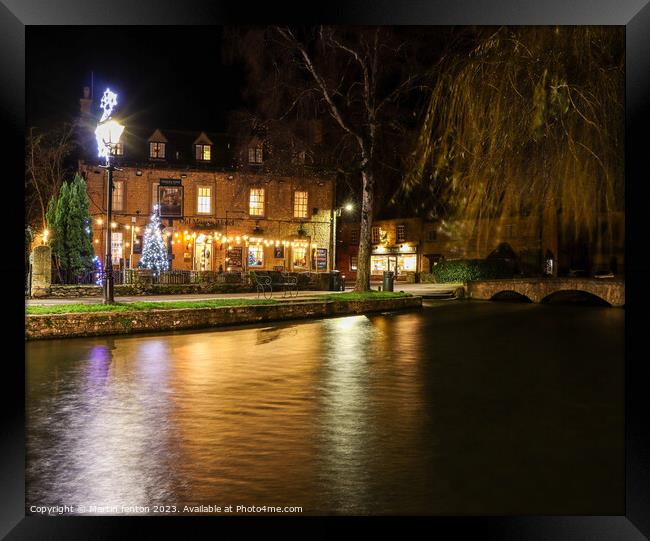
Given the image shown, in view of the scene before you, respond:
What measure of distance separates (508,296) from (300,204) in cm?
1493

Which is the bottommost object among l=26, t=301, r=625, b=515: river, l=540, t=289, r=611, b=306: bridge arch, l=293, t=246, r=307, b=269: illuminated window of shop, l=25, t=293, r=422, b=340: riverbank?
l=26, t=301, r=625, b=515: river

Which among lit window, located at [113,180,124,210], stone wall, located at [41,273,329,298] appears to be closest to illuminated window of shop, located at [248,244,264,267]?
lit window, located at [113,180,124,210]

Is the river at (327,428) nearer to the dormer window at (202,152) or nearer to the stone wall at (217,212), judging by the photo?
the stone wall at (217,212)

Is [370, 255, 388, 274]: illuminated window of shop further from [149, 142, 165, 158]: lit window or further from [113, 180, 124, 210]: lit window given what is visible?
[113, 180, 124, 210]: lit window

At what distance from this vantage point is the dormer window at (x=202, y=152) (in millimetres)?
43719

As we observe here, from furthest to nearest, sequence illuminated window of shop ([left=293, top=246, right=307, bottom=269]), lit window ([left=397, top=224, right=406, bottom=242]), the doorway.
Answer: lit window ([left=397, top=224, right=406, bottom=242]) < illuminated window of shop ([left=293, top=246, right=307, bottom=269]) < the doorway

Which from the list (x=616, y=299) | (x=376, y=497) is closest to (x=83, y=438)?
(x=376, y=497)

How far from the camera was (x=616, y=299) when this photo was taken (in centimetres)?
3216

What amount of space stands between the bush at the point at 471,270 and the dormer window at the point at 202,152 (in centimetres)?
1872

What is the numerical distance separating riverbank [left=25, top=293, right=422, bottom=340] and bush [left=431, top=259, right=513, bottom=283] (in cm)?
2431

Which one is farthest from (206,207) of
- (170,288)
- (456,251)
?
(456,251)

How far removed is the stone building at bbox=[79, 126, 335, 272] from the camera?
1620 inches

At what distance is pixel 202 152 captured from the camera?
4384 cm
